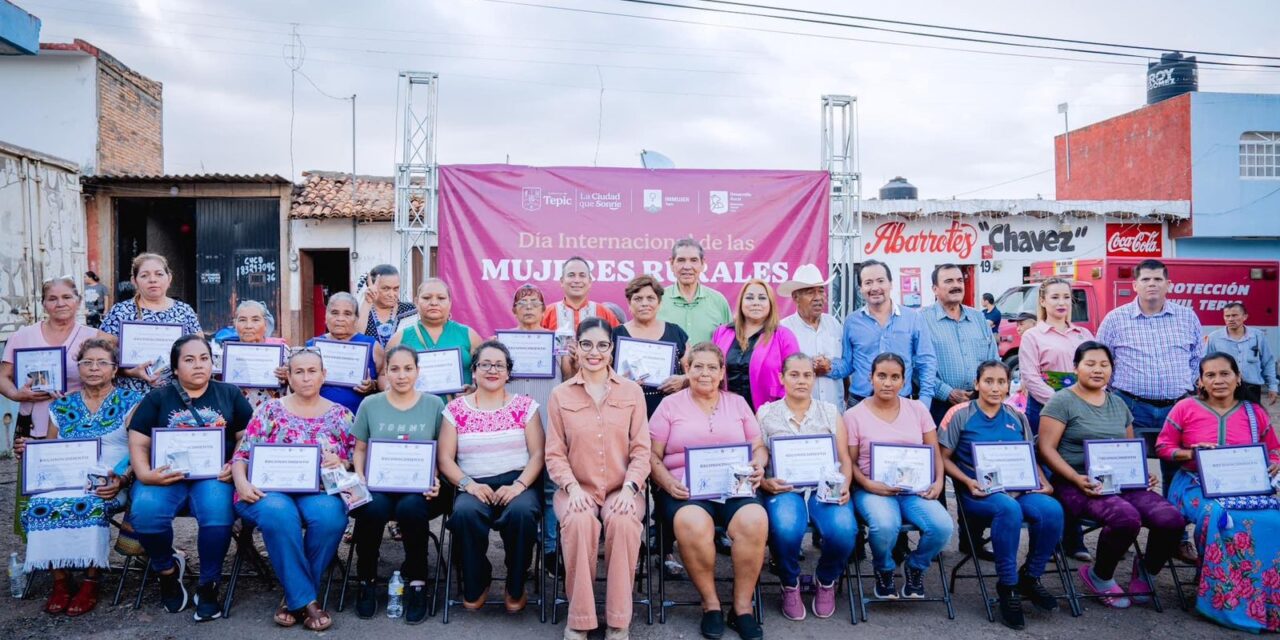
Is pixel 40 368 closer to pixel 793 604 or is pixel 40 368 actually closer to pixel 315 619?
pixel 315 619

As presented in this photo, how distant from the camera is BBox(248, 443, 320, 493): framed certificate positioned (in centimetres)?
412

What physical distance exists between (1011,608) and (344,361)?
421 cm

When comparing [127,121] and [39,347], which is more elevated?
[127,121]

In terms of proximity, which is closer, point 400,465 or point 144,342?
point 400,465

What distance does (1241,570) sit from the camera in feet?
13.3

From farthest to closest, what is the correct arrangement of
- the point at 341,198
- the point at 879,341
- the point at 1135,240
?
1. the point at 1135,240
2. the point at 341,198
3. the point at 879,341

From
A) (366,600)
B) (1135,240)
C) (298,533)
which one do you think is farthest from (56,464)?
(1135,240)

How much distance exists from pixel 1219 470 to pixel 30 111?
901 inches

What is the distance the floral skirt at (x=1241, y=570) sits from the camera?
4004 millimetres

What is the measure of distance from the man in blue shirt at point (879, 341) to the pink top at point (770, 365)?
339 millimetres

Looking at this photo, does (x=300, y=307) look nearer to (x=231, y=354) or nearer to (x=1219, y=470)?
(x=231, y=354)

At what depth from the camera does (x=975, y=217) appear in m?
18.3

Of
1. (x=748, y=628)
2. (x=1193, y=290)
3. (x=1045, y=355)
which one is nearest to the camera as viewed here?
(x=748, y=628)

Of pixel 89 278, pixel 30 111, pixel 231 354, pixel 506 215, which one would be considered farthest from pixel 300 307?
pixel 231 354
